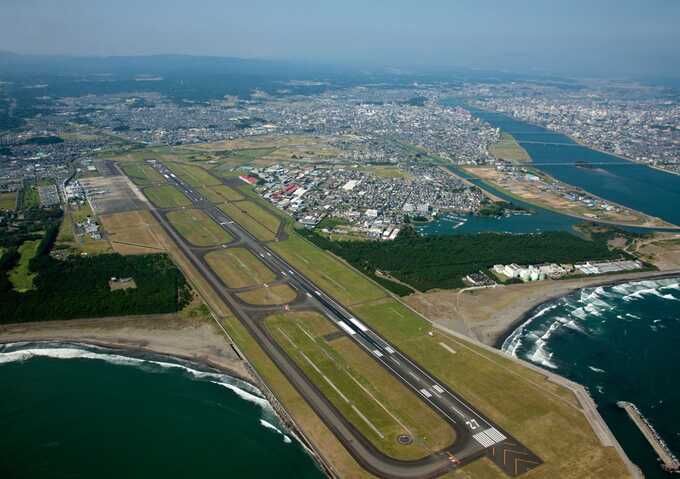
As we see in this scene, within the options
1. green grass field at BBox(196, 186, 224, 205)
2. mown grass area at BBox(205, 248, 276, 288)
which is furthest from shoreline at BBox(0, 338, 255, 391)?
green grass field at BBox(196, 186, 224, 205)

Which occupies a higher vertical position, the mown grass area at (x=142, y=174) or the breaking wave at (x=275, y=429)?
the mown grass area at (x=142, y=174)

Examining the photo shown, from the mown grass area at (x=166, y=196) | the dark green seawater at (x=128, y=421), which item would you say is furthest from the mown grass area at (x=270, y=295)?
the mown grass area at (x=166, y=196)

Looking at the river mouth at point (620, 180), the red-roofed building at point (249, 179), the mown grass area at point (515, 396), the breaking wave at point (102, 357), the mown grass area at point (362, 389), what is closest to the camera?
the mown grass area at point (515, 396)

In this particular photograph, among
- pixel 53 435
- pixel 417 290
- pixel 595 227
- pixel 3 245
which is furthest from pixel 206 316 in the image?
pixel 595 227

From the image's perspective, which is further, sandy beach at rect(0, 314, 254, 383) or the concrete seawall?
sandy beach at rect(0, 314, 254, 383)

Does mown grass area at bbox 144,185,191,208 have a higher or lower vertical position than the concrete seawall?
higher

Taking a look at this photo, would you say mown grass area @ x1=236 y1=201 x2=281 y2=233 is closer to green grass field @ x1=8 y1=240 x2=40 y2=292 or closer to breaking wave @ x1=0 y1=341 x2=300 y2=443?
green grass field @ x1=8 y1=240 x2=40 y2=292

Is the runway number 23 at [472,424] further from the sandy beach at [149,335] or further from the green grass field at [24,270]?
the green grass field at [24,270]
